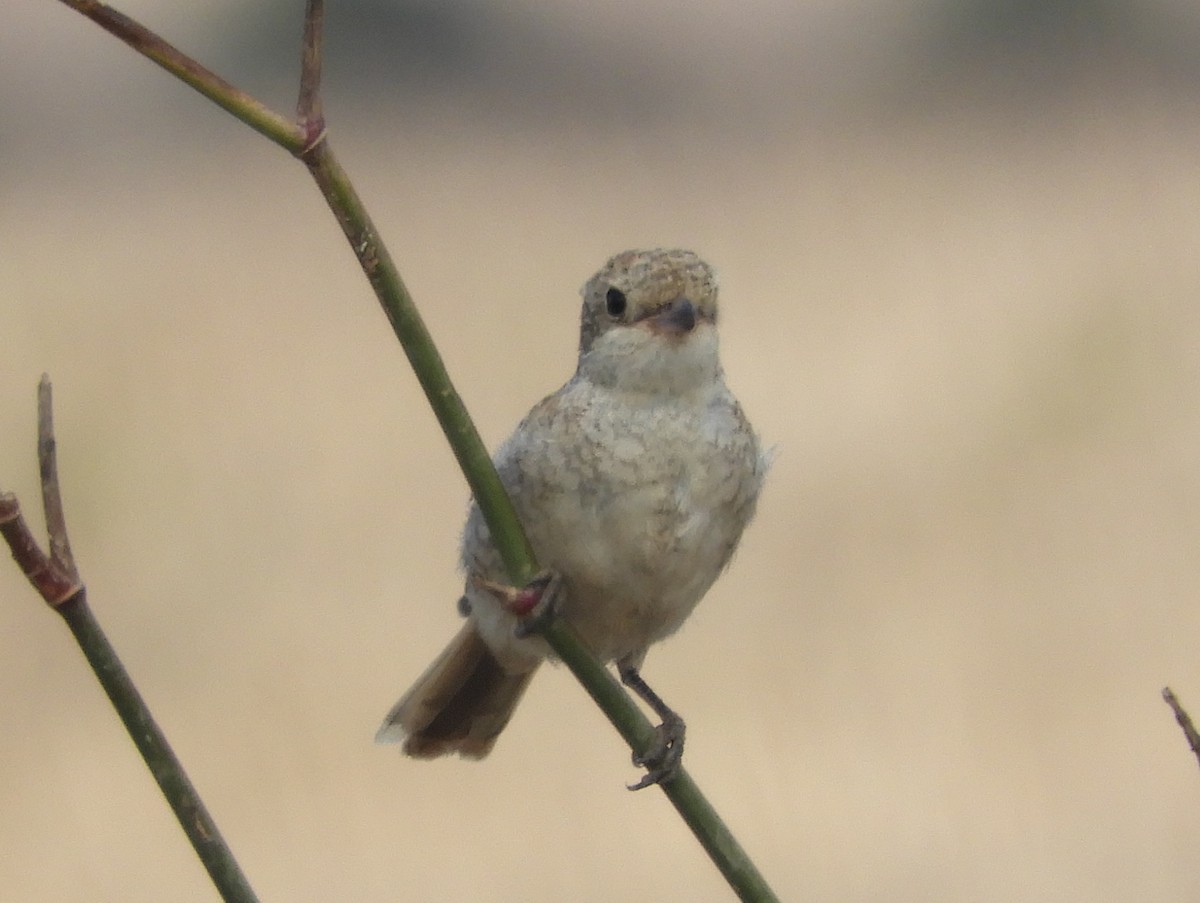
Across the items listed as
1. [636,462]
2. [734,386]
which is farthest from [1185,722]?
[734,386]

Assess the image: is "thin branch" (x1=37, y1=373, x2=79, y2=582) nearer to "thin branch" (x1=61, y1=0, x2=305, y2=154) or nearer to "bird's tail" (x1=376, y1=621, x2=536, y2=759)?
"thin branch" (x1=61, y1=0, x2=305, y2=154)

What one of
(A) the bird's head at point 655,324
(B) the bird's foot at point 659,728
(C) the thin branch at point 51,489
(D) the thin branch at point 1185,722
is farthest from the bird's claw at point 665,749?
(C) the thin branch at point 51,489

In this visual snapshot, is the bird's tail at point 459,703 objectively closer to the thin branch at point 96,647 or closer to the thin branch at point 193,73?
the thin branch at point 96,647

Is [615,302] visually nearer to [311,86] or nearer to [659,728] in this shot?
[659,728]

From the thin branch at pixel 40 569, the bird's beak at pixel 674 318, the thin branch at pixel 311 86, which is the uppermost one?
the bird's beak at pixel 674 318

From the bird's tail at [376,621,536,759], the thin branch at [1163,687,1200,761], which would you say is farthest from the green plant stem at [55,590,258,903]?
the bird's tail at [376,621,536,759]

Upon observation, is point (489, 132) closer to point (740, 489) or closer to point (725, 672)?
point (725, 672)
